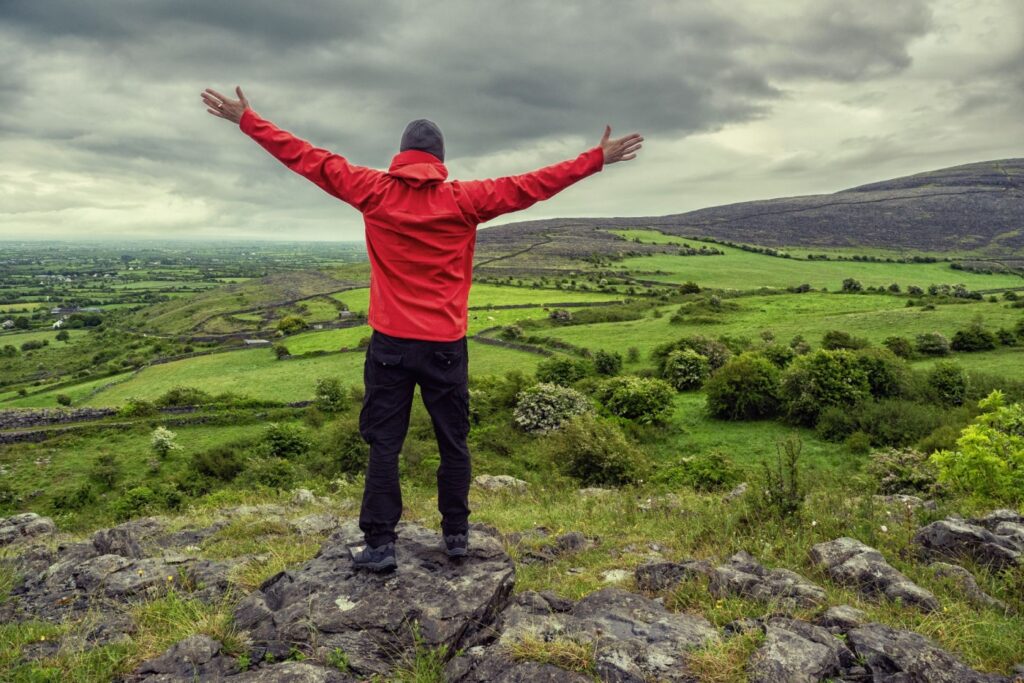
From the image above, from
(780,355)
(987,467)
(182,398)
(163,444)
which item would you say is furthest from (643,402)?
(182,398)

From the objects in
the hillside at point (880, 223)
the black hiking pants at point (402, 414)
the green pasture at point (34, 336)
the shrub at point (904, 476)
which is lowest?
the green pasture at point (34, 336)

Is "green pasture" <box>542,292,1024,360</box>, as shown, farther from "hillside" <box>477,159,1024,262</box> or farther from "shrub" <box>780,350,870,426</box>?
"hillside" <box>477,159,1024,262</box>

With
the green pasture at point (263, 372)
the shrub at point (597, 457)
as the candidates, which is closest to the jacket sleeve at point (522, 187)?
the shrub at point (597, 457)

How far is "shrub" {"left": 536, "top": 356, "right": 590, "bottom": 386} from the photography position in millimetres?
32875

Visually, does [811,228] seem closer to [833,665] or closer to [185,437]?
[185,437]

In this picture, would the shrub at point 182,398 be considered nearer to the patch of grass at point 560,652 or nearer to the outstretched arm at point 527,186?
the outstretched arm at point 527,186

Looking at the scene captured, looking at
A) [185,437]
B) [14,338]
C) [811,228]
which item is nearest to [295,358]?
[185,437]

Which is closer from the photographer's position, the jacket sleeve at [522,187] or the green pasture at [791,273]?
the jacket sleeve at [522,187]

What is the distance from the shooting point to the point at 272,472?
22.5 metres

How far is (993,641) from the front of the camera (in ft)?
11.5

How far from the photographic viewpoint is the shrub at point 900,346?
3067cm

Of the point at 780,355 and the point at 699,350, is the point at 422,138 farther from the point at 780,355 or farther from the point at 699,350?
the point at 699,350

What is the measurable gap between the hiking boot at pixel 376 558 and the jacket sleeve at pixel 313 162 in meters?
3.01

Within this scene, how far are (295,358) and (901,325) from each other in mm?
49904
